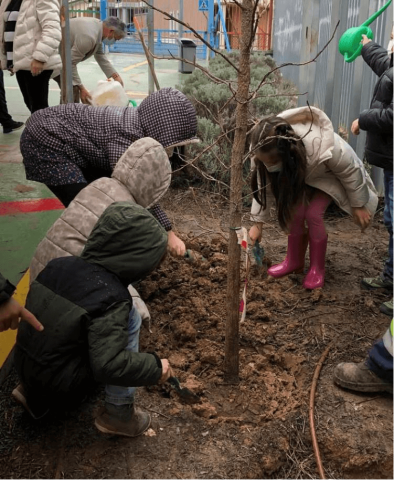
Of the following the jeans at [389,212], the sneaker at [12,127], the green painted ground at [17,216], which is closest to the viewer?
the jeans at [389,212]

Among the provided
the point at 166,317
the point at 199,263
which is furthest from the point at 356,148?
the point at 166,317

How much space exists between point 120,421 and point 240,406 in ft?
2.02

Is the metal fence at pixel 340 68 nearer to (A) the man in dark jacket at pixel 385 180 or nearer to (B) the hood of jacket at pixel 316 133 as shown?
(A) the man in dark jacket at pixel 385 180

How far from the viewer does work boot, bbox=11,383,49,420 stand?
238 cm

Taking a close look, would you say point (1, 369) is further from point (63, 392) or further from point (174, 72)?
point (174, 72)

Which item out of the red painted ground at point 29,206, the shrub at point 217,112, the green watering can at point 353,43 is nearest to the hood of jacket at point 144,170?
the shrub at point 217,112

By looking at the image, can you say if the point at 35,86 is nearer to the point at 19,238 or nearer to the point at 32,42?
the point at 32,42

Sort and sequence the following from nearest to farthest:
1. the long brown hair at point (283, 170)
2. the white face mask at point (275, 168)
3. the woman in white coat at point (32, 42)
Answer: the long brown hair at point (283, 170)
the white face mask at point (275, 168)
the woman in white coat at point (32, 42)

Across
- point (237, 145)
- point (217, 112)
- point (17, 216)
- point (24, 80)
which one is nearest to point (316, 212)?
point (237, 145)

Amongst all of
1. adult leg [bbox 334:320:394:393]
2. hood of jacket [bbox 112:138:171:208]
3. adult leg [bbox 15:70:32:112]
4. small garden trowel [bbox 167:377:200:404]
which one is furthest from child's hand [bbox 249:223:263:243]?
adult leg [bbox 15:70:32:112]

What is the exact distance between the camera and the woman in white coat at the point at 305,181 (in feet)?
10.5

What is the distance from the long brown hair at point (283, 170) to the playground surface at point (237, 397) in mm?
434

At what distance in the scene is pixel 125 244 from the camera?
217 cm

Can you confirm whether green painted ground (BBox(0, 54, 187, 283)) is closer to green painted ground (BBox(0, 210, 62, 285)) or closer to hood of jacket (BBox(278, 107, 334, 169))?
green painted ground (BBox(0, 210, 62, 285))
